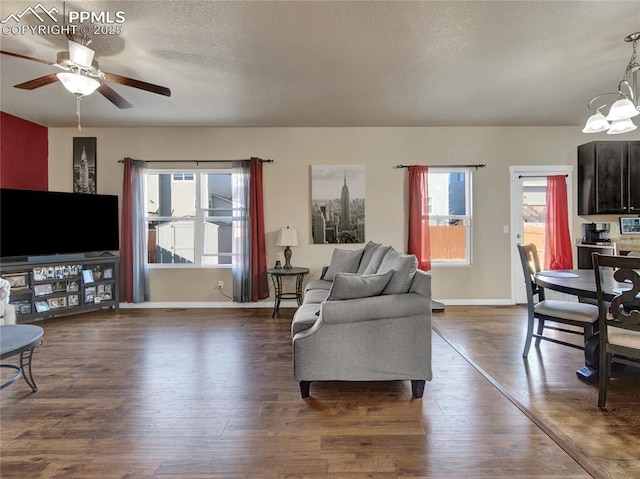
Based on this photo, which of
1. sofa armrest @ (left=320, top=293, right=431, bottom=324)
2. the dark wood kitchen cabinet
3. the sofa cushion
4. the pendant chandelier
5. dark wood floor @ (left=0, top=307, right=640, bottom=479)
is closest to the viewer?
dark wood floor @ (left=0, top=307, right=640, bottom=479)

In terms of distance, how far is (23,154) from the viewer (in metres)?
4.51

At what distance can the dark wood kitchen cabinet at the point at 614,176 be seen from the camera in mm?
4504

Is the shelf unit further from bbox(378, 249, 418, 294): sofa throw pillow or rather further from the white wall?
bbox(378, 249, 418, 294): sofa throw pillow

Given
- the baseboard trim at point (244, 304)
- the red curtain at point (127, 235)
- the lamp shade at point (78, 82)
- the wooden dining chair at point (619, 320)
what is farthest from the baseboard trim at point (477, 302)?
the lamp shade at point (78, 82)

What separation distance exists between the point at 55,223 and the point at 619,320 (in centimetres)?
584

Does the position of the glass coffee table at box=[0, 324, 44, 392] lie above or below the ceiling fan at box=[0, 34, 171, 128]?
below

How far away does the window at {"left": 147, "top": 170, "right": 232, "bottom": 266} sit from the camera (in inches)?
197

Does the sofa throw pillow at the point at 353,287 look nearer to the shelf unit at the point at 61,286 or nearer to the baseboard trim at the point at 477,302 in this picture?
the baseboard trim at the point at 477,302

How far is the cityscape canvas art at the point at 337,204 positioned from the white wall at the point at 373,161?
12 centimetres

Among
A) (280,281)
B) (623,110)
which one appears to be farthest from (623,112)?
(280,281)

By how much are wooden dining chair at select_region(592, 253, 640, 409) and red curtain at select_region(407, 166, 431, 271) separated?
2727mm

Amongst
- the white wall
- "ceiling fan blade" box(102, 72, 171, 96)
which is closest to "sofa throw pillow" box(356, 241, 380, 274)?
the white wall

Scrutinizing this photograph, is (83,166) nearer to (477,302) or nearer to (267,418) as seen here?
(267,418)

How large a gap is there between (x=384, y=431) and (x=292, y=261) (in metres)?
3.29
